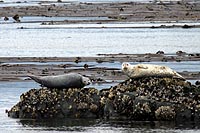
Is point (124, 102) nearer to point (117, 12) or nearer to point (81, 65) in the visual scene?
point (81, 65)

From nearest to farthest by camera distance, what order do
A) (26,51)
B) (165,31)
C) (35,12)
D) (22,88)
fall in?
(22,88) < (26,51) < (165,31) < (35,12)

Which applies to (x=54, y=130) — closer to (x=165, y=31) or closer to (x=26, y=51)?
(x=26, y=51)

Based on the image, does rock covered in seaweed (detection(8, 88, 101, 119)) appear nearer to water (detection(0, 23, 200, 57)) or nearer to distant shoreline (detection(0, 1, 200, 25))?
water (detection(0, 23, 200, 57))

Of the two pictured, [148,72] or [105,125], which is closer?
[105,125]

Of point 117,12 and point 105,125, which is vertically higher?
point 117,12

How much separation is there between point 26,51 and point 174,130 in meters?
22.9

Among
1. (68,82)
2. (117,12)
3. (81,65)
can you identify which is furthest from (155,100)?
(117,12)

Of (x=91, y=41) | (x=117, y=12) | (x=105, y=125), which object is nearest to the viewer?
(x=105, y=125)

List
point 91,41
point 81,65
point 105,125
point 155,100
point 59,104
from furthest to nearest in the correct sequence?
1. point 91,41
2. point 81,65
3. point 59,104
4. point 155,100
5. point 105,125

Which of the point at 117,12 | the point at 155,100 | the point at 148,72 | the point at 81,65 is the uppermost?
the point at 117,12

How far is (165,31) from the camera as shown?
4781cm

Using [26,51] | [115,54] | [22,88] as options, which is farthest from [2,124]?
[26,51]

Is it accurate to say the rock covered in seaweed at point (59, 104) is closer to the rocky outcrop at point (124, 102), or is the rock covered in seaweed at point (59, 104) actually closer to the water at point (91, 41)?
the rocky outcrop at point (124, 102)

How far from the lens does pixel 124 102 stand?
16531mm
